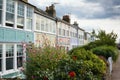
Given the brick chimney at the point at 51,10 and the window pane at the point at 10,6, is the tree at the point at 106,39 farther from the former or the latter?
the window pane at the point at 10,6

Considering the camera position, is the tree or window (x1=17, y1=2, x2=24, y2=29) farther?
the tree

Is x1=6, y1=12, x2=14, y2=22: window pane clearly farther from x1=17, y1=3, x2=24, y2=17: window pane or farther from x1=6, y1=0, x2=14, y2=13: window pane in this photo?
x1=17, y1=3, x2=24, y2=17: window pane

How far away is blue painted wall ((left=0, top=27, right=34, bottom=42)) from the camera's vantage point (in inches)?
662

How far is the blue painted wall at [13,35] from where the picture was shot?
55.2ft

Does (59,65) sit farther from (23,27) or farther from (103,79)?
(23,27)

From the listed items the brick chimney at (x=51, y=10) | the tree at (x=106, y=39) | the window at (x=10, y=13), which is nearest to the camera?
the window at (x=10, y=13)

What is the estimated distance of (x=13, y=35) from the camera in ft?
59.9

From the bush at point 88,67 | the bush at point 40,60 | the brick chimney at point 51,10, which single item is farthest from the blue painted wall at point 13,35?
the brick chimney at point 51,10

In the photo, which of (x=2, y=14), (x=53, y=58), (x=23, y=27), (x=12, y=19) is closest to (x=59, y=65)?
(x=53, y=58)

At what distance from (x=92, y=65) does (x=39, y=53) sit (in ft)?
7.60

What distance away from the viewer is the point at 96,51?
70.1 ft

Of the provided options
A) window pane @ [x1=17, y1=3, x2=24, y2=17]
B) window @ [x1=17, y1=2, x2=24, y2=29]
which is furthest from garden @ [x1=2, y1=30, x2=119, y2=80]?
window pane @ [x1=17, y1=3, x2=24, y2=17]

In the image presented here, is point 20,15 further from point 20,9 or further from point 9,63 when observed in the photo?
point 9,63

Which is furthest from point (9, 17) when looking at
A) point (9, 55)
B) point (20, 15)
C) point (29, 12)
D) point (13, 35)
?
point (29, 12)
